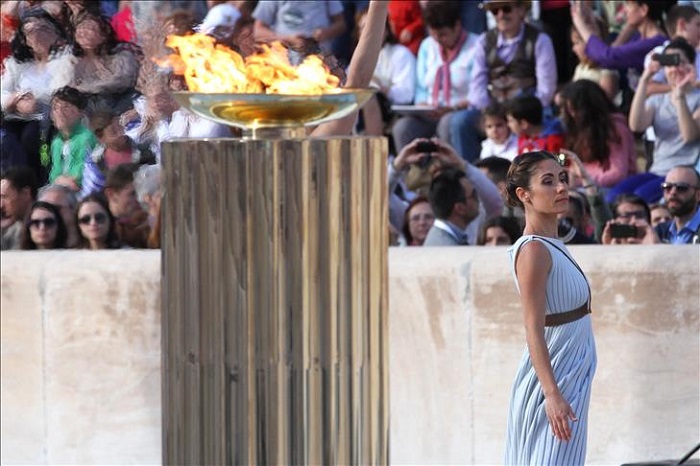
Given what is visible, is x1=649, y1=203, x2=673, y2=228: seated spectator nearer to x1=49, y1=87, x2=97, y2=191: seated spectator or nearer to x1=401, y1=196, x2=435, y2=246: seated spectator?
x1=401, y1=196, x2=435, y2=246: seated spectator

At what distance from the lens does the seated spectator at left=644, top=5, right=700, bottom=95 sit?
385 inches

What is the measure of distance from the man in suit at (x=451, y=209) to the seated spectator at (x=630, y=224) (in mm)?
678

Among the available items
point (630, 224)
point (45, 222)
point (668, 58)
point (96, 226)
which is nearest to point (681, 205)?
point (630, 224)

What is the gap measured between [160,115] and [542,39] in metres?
3.79

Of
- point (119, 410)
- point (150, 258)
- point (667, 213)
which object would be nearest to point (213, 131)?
point (150, 258)

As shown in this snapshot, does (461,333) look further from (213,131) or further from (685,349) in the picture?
(213,131)

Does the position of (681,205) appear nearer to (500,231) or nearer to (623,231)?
(623,231)

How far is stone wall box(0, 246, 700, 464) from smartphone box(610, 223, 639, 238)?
1014 millimetres

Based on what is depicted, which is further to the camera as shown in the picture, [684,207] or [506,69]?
[506,69]

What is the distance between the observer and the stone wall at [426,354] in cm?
732

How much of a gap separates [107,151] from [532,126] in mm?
2299

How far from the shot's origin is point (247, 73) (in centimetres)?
406

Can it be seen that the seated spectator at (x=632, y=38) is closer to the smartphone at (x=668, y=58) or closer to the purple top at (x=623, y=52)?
the purple top at (x=623, y=52)

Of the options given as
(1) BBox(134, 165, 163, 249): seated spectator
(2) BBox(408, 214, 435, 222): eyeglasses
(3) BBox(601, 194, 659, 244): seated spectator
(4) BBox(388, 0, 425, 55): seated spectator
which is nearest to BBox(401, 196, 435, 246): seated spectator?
(2) BBox(408, 214, 435, 222): eyeglasses
